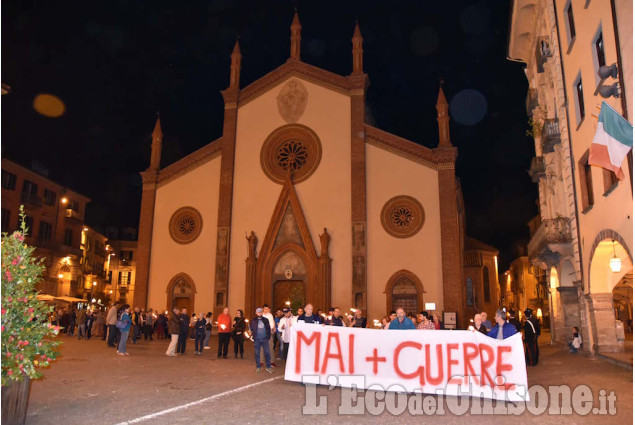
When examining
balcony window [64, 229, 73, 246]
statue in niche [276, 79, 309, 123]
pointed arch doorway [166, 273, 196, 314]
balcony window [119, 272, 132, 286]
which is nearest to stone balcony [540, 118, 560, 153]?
statue in niche [276, 79, 309, 123]

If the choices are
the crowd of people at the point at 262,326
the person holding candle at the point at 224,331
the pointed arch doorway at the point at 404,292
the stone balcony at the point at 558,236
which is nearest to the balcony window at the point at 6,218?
the crowd of people at the point at 262,326

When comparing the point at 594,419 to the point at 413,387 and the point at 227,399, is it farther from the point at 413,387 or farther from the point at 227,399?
the point at 227,399

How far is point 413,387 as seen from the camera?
932cm

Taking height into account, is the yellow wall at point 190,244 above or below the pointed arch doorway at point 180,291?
Result: above

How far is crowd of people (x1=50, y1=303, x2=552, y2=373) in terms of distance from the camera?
460 inches

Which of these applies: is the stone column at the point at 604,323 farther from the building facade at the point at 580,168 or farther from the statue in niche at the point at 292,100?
the statue in niche at the point at 292,100

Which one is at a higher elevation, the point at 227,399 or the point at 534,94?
the point at 534,94

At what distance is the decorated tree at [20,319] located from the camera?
20.5ft

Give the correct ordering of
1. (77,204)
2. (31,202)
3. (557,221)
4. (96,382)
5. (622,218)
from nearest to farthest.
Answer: (96,382) → (622,218) → (557,221) → (31,202) → (77,204)

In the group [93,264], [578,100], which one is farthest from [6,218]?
[578,100]

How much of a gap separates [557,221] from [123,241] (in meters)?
60.6

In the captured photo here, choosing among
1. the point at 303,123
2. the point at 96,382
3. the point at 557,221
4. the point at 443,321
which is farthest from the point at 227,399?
the point at 303,123

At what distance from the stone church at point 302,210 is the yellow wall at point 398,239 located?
0.06 m

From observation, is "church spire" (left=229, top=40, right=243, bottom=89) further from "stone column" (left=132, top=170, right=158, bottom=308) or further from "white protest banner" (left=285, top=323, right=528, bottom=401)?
"white protest banner" (left=285, top=323, right=528, bottom=401)
